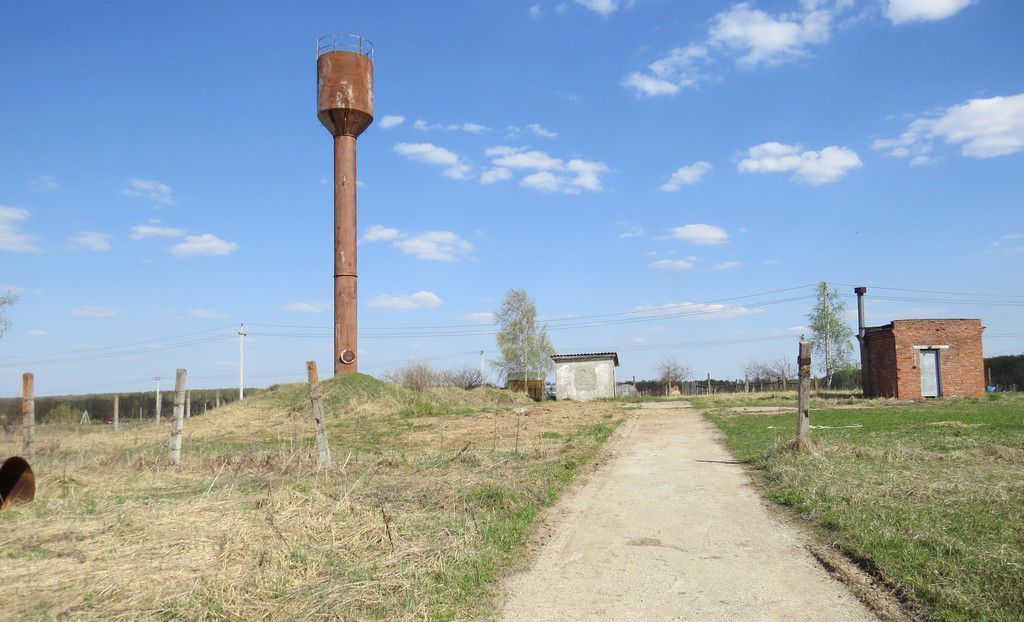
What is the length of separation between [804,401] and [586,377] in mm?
34397

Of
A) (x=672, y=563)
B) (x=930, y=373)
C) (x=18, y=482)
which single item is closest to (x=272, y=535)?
(x=672, y=563)

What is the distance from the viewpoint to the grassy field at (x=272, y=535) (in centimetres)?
464

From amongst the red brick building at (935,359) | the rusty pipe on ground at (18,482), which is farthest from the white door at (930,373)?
the rusty pipe on ground at (18,482)

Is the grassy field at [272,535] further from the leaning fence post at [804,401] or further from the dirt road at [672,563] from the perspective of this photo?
the leaning fence post at [804,401]

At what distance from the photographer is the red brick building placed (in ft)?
111

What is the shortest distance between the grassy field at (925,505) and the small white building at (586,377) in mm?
31109

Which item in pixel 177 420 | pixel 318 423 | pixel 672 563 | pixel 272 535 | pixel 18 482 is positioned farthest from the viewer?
pixel 177 420

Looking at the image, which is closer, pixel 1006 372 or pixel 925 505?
pixel 925 505

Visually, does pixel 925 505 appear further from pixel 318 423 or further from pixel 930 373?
pixel 930 373

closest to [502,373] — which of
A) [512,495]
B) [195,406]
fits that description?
[195,406]

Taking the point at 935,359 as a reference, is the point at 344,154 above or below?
above

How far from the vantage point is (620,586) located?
16.8 feet

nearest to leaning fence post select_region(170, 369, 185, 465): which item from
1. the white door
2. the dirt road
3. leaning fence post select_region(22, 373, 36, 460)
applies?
leaning fence post select_region(22, 373, 36, 460)

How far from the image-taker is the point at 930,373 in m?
34.0
